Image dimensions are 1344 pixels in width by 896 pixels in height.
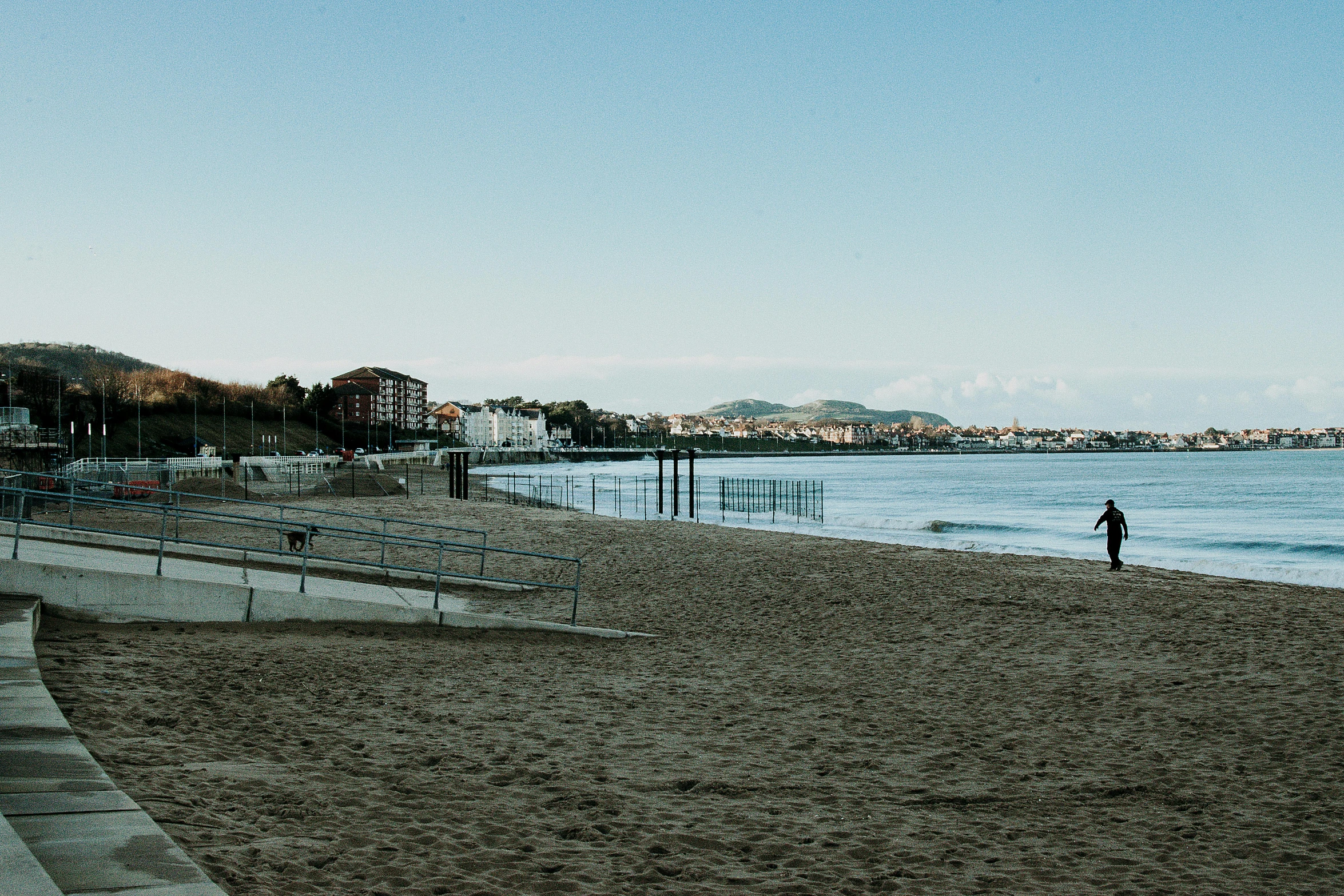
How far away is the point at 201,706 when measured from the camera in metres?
7.57

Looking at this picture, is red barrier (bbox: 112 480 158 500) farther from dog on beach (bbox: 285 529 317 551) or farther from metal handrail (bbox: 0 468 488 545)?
dog on beach (bbox: 285 529 317 551)

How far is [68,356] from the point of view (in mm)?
177250

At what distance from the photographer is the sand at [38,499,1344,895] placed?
16.5ft

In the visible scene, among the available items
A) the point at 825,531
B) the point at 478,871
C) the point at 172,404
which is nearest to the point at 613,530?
the point at 825,531

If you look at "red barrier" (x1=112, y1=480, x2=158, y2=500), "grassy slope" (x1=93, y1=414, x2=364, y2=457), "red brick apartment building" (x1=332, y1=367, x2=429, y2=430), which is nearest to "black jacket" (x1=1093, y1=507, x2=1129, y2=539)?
"red barrier" (x1=112, y1=480, x2=158, y2=500)

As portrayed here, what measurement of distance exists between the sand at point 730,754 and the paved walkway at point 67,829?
33 cm

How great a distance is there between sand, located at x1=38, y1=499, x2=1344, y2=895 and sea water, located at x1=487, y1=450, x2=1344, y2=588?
1685 centimetres

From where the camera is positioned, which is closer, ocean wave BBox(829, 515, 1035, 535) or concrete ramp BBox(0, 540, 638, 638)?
concrete ramp BBox(0, 540, 638, 638)

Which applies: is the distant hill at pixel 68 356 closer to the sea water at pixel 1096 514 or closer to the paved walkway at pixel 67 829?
the sea water at pixel 1096 514

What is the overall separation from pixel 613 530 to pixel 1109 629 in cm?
1889

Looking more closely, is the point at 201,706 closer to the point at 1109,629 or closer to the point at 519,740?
the point at 519,740

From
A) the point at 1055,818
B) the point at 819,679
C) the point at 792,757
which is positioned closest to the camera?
the point at 1055,818

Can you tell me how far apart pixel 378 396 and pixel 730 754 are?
180758 millimetres

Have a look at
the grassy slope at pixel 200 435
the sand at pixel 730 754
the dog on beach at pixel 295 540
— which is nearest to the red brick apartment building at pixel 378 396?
the grassy slope at pixel 200 435
